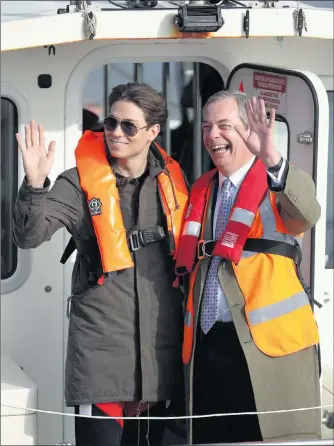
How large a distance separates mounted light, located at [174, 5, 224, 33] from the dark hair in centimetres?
67

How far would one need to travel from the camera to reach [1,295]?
5465 mm

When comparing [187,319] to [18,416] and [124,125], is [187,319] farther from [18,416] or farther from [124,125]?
[18,416]

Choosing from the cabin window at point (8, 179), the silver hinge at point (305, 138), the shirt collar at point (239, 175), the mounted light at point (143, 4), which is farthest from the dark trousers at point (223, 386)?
the mounted light at point (143, 4)

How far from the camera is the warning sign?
4832 mm

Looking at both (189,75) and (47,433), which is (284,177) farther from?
(189,75)

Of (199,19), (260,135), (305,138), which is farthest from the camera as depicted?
(199,19)

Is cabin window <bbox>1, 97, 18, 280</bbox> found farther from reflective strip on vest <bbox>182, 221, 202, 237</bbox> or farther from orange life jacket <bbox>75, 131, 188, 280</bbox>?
reflective strip on vest <bbox>182, 221, 202, 237</bbox>

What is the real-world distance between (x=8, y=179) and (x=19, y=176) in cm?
7

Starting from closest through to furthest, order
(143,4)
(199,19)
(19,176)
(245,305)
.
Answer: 1. (245,305)
2. (199,19)
3. (143,4)
4. (19,176)

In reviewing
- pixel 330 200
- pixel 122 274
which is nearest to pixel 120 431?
pixel 122 274

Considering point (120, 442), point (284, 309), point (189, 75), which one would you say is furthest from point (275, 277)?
point (189, 75)

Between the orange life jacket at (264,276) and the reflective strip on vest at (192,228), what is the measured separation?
0.26ft

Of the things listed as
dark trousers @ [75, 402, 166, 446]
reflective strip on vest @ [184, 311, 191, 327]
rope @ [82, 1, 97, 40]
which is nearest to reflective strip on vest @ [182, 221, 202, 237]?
reflective strip on vest @ [184, 311, 191, 327]

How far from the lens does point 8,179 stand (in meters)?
5.46
